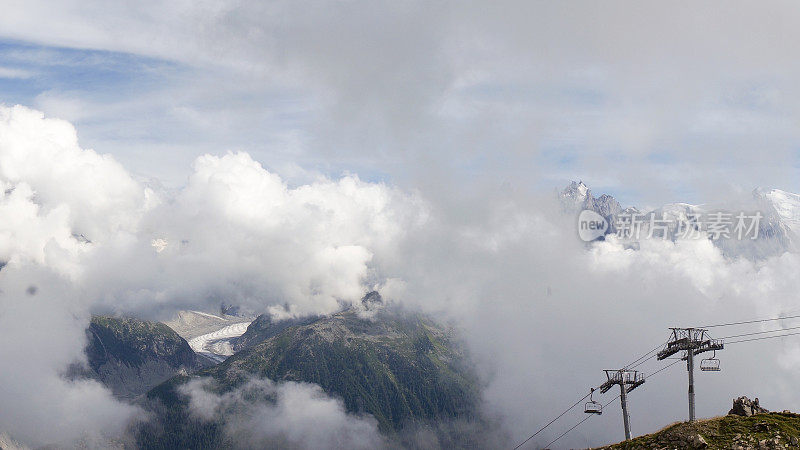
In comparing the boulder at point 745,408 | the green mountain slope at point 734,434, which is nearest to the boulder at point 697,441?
the green mountain slope at point 734,434

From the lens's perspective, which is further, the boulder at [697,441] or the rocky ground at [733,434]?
the boulder at [697,441]

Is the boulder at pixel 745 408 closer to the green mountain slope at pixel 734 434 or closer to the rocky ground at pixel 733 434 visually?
the rocky ground at pixel 733 434

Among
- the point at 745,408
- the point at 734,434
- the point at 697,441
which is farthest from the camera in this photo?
the point at 745,408

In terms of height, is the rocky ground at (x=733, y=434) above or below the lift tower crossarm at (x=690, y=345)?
below

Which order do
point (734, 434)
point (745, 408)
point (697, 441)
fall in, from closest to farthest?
point (697, 441) → point (734, 434) → point (745, 408)

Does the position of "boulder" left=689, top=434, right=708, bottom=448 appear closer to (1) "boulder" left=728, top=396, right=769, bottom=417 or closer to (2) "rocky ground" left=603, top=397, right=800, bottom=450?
(2) "rocky ground" left=603, top=397, right=800, bottom=450

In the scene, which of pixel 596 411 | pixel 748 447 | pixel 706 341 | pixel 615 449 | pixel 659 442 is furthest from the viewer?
pixel 596 411

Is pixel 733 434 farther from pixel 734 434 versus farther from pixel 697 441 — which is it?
pixel 697 441

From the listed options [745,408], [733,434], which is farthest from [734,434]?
[745,408]

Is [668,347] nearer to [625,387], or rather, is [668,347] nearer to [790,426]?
[625,387]

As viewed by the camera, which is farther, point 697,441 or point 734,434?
point 734,434

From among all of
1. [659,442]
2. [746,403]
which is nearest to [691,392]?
[746,403]
